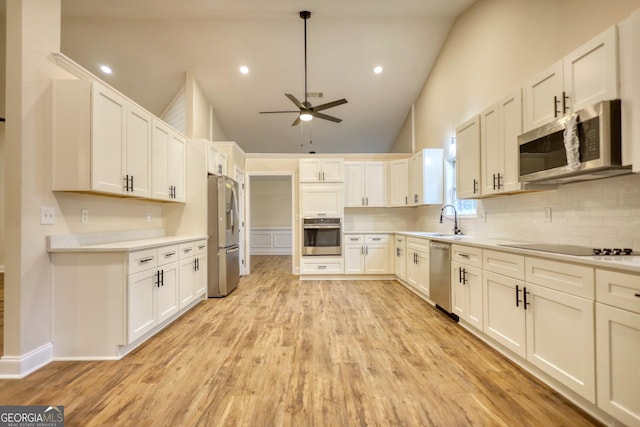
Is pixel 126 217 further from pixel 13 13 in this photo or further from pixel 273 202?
pixel 273 202

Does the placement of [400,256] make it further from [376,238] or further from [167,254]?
[167,254]

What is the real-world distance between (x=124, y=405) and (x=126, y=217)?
2.07 metres

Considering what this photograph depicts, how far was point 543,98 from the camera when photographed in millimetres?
2197

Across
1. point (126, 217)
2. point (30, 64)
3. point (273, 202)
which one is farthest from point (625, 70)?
point (273, 202)

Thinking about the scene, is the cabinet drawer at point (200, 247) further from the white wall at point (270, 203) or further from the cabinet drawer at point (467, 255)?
the white wall at point (270, 203)

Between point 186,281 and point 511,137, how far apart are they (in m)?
3.83

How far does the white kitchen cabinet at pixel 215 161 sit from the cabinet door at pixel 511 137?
3717 mm

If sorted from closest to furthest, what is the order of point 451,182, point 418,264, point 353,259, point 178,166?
1. point 178,166
2. point 418,264
3. point 451,182
4. point 353,259

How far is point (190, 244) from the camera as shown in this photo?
3500 millimetres

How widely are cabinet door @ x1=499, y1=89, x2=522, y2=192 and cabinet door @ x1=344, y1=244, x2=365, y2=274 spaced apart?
9.29ft

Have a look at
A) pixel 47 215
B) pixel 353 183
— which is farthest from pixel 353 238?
pixel 47 215

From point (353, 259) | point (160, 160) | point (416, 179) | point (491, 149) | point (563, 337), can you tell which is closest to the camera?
point (563, 337)

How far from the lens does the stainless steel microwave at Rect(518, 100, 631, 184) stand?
1.62 metres

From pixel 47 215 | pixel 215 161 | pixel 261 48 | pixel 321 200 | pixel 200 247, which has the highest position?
pixel 261 48
